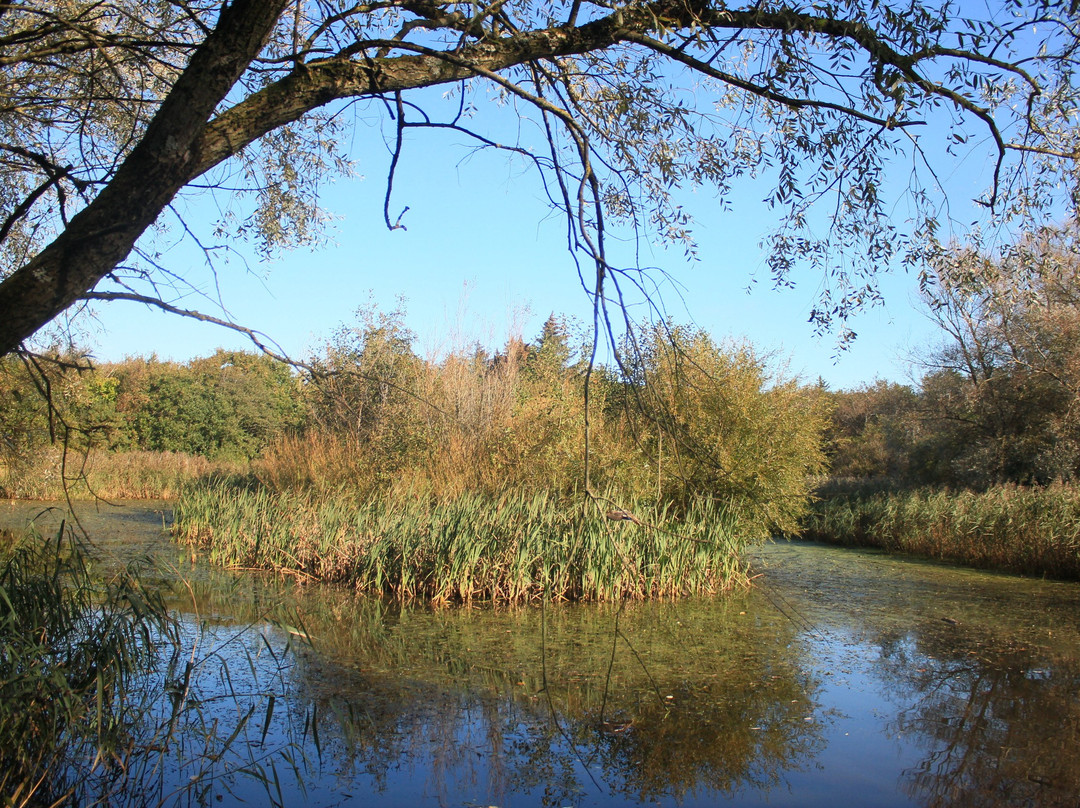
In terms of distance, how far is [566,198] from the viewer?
235cm

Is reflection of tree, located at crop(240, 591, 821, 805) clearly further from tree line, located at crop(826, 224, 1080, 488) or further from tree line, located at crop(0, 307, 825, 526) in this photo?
tree line, located at crop(826, 224, 1080, 488)

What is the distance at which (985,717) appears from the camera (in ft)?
17.0

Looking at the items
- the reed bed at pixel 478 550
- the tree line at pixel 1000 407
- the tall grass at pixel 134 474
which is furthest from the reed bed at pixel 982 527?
the tall grass at pixel 134 474

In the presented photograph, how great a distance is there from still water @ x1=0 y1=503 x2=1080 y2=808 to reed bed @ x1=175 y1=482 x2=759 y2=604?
34 centimetres

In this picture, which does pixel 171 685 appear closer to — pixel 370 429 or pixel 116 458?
pixel 370 429

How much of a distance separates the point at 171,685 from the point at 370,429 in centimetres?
952

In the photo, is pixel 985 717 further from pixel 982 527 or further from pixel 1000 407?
pixel 1000 407

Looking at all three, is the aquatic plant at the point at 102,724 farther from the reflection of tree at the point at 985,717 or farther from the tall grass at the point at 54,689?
the reflection of tree at the point at 985,717

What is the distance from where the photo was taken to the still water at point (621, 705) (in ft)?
12.8

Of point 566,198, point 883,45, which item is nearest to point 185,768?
point 566,198

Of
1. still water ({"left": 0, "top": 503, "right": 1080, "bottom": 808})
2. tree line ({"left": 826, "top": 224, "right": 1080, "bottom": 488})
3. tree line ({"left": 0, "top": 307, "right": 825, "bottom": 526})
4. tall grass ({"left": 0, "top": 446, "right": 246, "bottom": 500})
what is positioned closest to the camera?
still water ({"left": 0, "top": 503, "right": 1080, "bottom": 808})

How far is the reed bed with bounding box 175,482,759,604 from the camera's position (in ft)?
26.2

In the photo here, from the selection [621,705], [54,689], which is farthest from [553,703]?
[54,689]

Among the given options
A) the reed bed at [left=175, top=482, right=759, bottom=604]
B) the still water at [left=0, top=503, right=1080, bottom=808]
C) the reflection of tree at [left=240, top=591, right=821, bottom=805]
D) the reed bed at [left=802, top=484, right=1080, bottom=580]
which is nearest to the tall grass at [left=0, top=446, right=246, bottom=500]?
the reed bed at [left=175, top=482, right=759, bottom=604]
